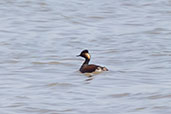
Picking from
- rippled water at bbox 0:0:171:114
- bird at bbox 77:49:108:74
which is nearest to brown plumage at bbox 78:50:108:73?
bird at bbox 77:49:108:74

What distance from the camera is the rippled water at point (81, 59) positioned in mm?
12188

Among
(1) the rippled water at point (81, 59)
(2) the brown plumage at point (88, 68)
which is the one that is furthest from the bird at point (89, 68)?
(1) the rippled water at point (81, 59)

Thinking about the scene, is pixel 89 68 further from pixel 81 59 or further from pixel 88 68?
pixel 81 59

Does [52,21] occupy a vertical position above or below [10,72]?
above

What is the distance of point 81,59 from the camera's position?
17.1 meters

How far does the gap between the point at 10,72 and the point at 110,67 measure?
206 centimetres

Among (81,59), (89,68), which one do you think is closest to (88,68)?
(89,68)

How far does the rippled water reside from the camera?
40.0 feet

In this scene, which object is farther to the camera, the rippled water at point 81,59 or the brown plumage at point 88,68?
the brown plumage at point 88,68

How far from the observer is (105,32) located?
2038cm

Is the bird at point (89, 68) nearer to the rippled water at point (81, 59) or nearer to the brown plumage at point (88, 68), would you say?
the brown plumage at point (88, 68)

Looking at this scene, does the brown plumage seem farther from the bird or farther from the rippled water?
the rippled water

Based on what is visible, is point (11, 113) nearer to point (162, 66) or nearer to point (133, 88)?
point (133, 88)

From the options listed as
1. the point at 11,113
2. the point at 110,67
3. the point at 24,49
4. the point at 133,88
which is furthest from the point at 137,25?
the point at 11,113
